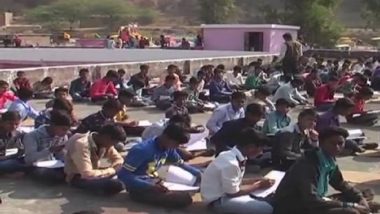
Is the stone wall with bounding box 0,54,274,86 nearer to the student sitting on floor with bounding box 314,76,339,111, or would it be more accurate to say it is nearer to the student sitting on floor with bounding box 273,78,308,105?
the student sitting on floor with bounding box 273,78,308,105

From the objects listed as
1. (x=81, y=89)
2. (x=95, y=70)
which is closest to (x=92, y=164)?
(x=81, y=89)

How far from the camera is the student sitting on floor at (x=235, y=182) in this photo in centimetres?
607

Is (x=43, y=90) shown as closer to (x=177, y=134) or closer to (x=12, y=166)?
(x=12, y=166)

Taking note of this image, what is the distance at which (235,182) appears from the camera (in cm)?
630

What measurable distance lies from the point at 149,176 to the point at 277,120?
2.61 metres

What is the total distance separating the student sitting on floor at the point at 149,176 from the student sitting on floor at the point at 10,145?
4.81 feet

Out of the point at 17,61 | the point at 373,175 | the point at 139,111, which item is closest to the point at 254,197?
the point at 373,175

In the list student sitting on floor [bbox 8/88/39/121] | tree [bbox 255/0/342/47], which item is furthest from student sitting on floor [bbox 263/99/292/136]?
tree [bbox 255/0/342/47]

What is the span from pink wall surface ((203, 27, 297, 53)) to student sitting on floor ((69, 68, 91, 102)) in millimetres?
17890

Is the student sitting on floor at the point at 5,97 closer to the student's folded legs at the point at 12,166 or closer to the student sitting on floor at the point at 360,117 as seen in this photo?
the student's folded legs at the point at 12,166

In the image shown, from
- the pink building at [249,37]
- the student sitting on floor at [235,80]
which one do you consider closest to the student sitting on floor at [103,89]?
the student sitting on floor at [235,80]

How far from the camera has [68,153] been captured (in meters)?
7.15

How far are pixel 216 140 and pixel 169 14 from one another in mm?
90447

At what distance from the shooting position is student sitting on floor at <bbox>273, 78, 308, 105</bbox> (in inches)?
566
